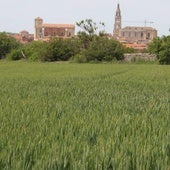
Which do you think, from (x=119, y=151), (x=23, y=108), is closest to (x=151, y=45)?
(x=23, y=108)

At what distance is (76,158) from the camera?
3.29 m

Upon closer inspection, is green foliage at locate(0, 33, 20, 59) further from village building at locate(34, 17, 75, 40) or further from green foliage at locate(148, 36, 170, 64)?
village building at locate(34, 17, 75, 40)

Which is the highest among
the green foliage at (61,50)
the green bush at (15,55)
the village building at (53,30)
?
the village building at (53,30)

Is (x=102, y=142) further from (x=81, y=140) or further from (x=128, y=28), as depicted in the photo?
(x=128, y=28)

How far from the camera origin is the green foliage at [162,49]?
171ft

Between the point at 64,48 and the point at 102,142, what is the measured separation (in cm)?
5803

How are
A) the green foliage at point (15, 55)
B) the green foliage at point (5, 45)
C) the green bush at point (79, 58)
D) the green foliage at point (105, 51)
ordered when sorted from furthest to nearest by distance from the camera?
the green foliage at point (5, 45)
the green foliage at point (15, 55)
the green foliage at point (105, 51)
the green bush at point (79, 58)

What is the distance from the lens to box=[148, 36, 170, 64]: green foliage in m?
52.0

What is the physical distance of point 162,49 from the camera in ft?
175

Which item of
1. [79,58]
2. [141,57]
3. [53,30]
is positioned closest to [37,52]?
[79,58]

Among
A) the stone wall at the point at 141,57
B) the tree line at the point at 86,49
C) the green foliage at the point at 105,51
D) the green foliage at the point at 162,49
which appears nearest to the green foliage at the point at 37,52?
the tree line at the point at 86,49

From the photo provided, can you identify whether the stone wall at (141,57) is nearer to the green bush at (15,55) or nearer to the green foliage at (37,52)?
the green foliage at (37,52)

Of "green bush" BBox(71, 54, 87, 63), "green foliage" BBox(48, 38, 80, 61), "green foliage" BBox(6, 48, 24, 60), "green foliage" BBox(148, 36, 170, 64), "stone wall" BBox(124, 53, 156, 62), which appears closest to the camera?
"green foliage" BBox(148, 36, 170, 64)

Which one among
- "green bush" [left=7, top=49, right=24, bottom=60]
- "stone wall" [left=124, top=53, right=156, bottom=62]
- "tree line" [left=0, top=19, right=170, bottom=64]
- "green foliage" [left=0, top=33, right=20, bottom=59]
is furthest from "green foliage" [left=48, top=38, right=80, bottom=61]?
"green foliage" [left=0, top=33, right=20, bottom=59]
